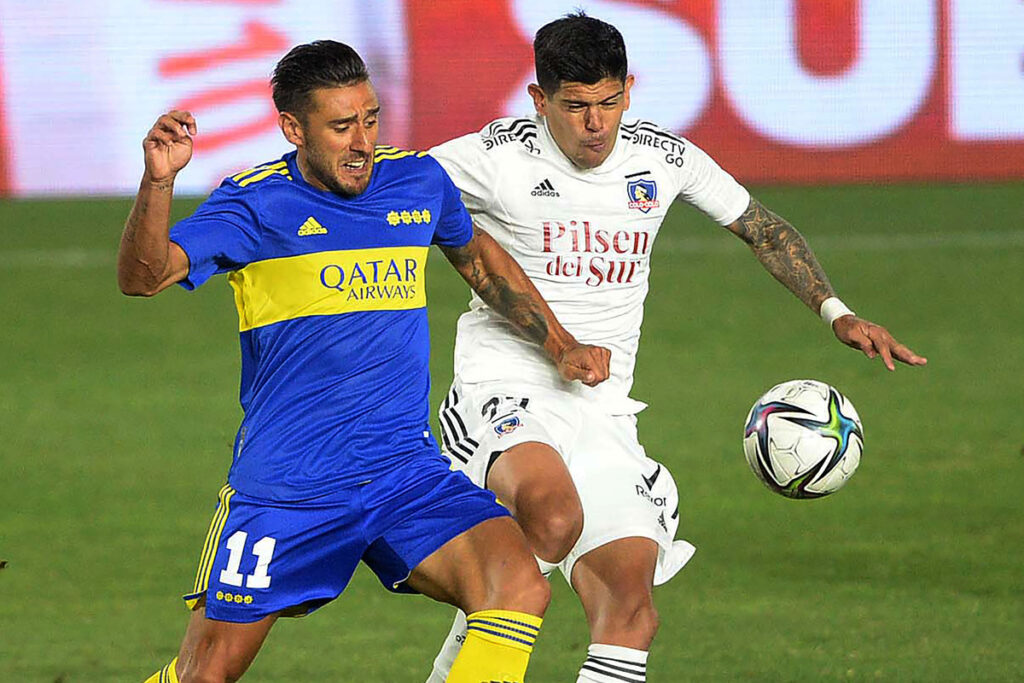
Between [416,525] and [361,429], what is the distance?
0.29 metres

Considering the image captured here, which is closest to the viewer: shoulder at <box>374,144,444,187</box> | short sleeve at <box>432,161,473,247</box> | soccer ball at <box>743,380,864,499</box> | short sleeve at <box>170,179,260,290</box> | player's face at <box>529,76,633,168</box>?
short sleeve at <box>170,179,260,290</box>

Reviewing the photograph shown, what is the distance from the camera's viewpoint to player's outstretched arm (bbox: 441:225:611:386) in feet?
18.9

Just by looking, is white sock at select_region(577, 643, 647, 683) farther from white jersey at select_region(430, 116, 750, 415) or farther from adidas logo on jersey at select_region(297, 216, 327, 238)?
adidas logo on jersey at select_region(297, 216, 327, 238)

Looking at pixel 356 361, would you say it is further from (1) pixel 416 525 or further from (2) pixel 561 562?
(2) pixel 561 562

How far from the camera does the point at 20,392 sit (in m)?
12.1

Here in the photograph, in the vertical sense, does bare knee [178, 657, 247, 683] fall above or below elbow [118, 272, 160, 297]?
below

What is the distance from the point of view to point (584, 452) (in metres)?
6.09

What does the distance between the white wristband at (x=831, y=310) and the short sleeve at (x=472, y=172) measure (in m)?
1.16

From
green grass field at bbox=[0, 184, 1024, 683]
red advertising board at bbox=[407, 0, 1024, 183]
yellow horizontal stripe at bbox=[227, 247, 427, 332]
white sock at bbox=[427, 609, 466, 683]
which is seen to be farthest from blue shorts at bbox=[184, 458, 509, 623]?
red advertising board at bbox=[407, 0, 1024, 183]

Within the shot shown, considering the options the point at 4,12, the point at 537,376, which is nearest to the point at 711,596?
the point at 537,376

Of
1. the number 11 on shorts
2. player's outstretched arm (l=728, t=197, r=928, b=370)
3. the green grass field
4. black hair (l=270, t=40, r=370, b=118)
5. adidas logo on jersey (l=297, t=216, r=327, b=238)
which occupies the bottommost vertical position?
the green grass field

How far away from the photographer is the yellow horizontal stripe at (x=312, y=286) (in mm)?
4945

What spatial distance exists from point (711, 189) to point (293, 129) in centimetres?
192

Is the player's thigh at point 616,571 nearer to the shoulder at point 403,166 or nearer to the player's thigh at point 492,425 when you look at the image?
the player's thigh at point 492,425
